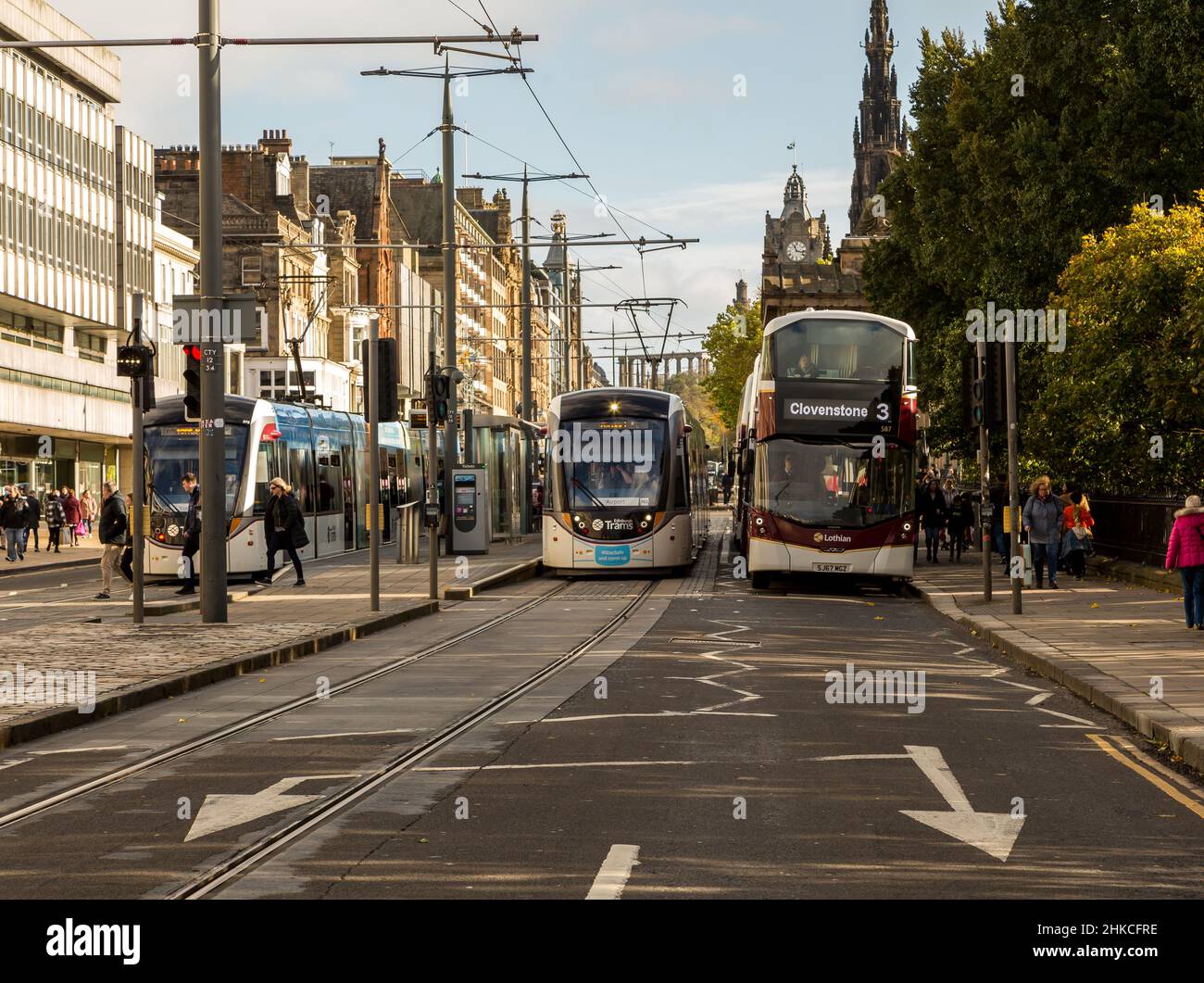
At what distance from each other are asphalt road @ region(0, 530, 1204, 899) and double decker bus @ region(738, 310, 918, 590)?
36.5 feet

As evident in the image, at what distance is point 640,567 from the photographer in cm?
3206

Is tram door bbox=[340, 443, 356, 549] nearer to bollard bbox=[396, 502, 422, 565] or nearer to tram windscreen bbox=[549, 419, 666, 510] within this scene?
bollard bbox=[396, 502, 422, 565]

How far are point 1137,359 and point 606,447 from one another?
925cm

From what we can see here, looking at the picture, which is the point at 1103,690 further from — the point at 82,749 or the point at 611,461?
the point at 611,461

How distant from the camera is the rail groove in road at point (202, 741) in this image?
30.0 feet

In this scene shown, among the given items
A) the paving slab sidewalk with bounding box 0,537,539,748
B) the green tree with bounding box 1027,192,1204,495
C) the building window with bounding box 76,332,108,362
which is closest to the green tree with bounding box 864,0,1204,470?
the green tree with bounding box 1027,192,1204,495

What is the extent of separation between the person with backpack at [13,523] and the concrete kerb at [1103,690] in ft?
89.0

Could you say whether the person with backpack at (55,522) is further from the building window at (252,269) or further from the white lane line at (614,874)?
the white lane line at (614,874)

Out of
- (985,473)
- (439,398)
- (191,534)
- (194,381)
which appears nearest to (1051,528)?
(985,473)

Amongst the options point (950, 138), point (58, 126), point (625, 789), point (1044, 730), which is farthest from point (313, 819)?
point (58, 126)

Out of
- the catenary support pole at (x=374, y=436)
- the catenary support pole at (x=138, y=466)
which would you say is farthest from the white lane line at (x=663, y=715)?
the catenary support pole at (x=374, y=436)

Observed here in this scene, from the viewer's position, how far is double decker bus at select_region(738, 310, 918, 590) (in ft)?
90.7

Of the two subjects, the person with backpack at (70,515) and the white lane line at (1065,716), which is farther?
the person with backpack at (70,515)
